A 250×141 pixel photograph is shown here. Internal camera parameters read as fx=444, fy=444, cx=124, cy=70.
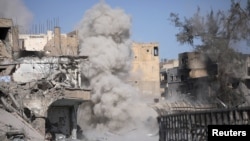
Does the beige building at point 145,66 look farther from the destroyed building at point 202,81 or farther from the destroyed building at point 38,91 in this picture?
the destroyed building at point 38,91

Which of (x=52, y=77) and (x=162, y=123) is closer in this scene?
(x=162, y=123)

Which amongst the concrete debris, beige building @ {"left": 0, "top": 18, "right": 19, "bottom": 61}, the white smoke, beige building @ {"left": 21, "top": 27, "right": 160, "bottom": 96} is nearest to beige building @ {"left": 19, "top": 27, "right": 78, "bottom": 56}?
the white smoke

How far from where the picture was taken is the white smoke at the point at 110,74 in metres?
50.1

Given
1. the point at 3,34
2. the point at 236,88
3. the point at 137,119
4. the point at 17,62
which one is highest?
the point at 3,34

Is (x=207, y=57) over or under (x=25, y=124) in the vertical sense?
over

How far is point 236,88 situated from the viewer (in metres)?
48.4

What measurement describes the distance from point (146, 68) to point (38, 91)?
114ft

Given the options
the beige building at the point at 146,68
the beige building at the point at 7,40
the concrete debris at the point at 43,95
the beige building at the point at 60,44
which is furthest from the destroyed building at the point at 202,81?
the beige building at the point at 7,40

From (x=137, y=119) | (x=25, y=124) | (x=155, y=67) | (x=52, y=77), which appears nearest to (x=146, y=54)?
(x=155, y=67)

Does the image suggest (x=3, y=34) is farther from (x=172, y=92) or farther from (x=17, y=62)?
(x=172, y=92)

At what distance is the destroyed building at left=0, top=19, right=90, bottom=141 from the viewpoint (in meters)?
33.6

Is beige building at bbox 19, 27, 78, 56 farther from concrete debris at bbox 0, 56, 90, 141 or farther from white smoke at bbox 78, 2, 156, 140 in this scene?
concrete debris at bbox 0, 56, 90, 141

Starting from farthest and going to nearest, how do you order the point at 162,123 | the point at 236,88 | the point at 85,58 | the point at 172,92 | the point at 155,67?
1. the point at 155,67
2. the point at 172,92
3. the point at 236,88
4. the point at 85,58
5. the point at 162,123

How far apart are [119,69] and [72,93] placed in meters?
16.7
